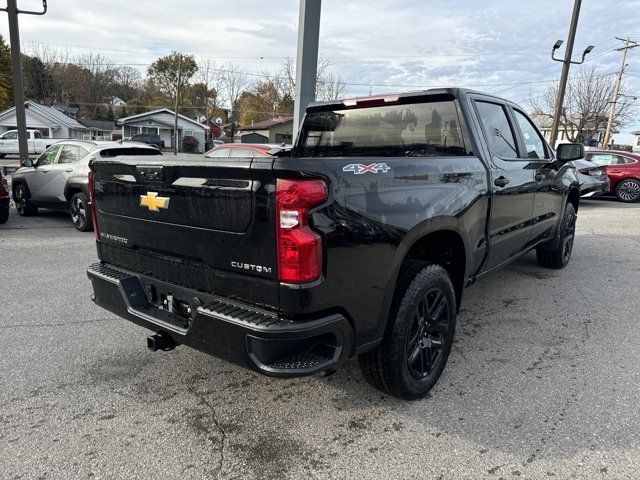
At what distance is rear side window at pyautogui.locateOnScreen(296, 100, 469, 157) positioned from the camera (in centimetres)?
365

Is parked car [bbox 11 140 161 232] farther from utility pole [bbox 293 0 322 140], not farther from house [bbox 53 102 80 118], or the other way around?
house [bbox 53 102 80 118]

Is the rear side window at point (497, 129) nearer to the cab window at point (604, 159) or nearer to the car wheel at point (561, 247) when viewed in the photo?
the car wheel at point (561, 247)

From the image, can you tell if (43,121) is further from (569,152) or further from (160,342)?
(160,342)

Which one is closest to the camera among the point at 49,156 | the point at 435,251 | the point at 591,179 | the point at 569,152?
the point at 435,251

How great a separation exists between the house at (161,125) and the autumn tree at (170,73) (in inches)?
503

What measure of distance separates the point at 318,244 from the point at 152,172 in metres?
1.14

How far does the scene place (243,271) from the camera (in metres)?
2.33

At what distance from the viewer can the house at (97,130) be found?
180 ft

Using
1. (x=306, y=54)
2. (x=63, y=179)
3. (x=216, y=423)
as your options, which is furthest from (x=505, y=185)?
(x=63, y=179)

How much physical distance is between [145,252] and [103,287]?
408mm

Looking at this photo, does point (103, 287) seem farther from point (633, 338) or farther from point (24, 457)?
point (633, 338)

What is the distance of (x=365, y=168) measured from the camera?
7.70 feet

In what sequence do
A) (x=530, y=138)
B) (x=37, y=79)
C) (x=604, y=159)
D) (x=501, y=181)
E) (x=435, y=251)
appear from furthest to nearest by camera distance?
(x=37, y=79) → (x=604, y=159) → (x=530, y=138) → (x=501, y=181) → (x=435, y=251)

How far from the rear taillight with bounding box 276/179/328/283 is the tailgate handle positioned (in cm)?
85
